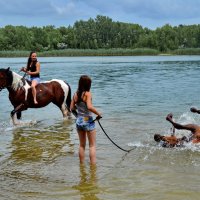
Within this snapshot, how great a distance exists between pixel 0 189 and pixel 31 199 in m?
0.77

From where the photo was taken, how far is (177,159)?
8.73 meters

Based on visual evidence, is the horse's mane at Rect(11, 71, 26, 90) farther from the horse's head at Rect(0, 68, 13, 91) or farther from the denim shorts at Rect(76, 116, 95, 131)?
the denim shorts at Rect(76, 116, 95, 131)

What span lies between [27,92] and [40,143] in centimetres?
329

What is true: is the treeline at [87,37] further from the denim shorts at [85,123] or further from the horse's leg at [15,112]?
the denim shorts at [85,123]

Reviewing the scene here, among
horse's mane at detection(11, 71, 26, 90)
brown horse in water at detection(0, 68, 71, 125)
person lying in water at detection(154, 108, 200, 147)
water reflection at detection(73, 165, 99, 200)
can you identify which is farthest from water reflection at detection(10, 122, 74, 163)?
person lying in water at detection(154, 108, 200, 147)

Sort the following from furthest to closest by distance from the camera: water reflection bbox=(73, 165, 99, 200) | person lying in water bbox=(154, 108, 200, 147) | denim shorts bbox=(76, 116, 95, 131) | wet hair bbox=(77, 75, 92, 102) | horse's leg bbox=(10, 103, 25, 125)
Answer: horse's leg bbox=(10, 103, 25, 125) → person lying in water bbox=(154, 108, 200, 147) → denim shorts bbox=(76, 116, 95, 131) → wet hair bbox=(77, 75, 92, 102) → water reflection bbox=(73, 165, 99, 200)

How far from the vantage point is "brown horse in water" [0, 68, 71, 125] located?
42.5 feet

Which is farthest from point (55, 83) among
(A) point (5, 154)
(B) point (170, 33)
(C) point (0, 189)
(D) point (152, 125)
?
(B) point (170, 33)

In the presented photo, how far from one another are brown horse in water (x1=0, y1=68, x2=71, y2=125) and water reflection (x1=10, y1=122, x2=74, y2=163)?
2.88ft

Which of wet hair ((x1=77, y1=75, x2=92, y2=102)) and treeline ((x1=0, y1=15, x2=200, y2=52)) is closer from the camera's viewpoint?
wet hair ((x1=77, y1=75, x2=92, y2=102))

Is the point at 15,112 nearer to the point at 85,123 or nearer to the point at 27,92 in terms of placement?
the point at 27,92

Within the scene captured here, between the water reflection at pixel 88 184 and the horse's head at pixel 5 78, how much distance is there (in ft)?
18.2

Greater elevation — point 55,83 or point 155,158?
point 55,83

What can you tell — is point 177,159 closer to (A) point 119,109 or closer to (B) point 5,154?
(B) point 5,154
